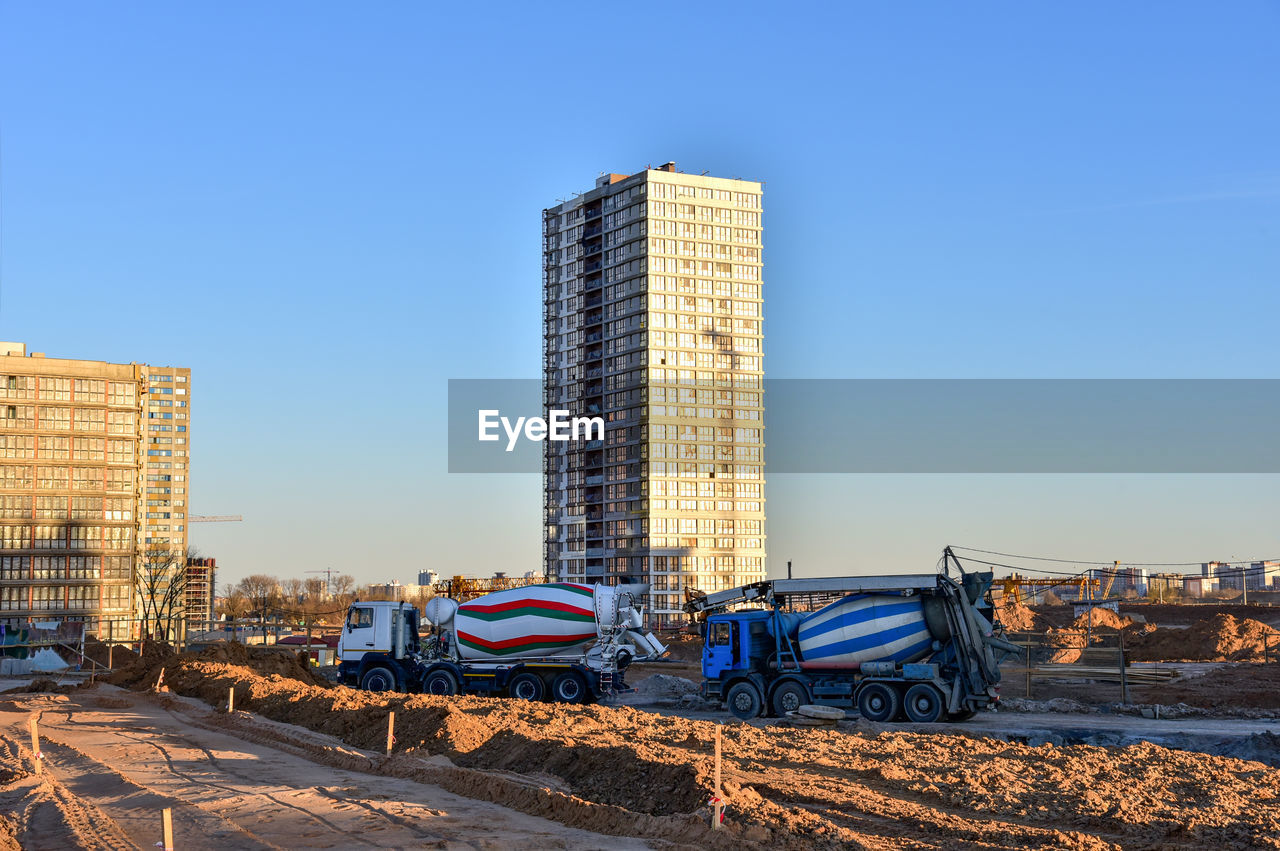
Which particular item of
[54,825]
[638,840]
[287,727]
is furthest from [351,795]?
[287,727]

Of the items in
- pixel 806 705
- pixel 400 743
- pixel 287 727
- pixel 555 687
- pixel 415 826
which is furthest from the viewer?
pixel 555 687

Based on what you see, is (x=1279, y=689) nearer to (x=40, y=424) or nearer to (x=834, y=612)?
(x=834, y=612)

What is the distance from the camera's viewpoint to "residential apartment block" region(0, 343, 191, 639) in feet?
368

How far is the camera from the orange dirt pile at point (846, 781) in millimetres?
17609

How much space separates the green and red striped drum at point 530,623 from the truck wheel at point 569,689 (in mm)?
810

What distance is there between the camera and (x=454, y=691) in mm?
40375

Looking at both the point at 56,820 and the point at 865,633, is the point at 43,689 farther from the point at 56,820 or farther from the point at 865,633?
the point at 865,633

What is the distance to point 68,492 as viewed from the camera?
4515 inches

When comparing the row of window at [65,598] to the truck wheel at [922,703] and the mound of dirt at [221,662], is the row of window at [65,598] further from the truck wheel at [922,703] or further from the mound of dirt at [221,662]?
the truck wheel at [922,703]

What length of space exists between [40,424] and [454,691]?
296 ft

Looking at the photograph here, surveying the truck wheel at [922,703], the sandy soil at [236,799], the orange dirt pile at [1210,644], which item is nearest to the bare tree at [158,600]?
the sandy soil at [236,799]

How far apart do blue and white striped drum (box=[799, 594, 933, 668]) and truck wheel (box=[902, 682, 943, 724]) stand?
39.7 inches

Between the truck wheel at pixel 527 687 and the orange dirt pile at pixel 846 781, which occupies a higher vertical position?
the orange dirt pile at pixel 846 781

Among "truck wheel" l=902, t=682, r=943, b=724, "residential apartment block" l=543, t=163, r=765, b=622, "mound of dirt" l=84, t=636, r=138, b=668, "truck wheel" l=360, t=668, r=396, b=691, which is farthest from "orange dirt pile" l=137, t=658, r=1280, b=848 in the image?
"residential apartment block" l=543, t=163, r=765, b=622
